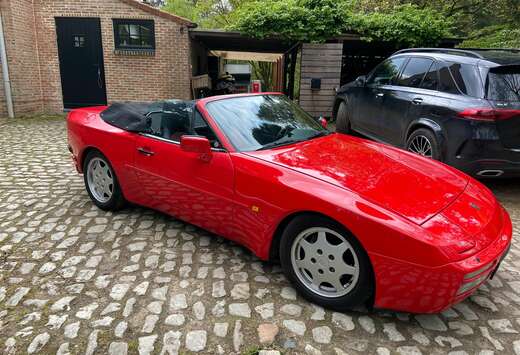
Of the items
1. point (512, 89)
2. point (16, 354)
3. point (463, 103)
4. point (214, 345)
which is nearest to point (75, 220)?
point (16, 354)

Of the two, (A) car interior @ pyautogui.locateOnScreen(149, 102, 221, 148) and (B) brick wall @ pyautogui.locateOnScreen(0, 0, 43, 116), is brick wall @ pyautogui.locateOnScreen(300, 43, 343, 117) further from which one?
(B) brick wall @ pyautogui.locateOnScreen(0, 0, 43, 116)

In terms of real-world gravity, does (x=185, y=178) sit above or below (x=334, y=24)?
below

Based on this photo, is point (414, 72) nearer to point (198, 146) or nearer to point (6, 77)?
point (198, 146)

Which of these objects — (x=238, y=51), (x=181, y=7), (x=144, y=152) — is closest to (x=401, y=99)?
(x=144, y=152)

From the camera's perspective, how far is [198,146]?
3033 millimetres

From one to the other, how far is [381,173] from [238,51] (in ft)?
51.9

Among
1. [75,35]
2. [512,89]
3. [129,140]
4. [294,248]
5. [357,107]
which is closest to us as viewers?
[294,248]

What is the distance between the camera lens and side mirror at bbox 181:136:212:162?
3.02m

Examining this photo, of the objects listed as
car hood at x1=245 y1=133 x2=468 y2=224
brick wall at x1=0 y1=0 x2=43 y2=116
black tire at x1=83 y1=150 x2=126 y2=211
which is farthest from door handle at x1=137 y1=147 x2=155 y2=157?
brick wall at x1=0 y1=0 x2=43 y2=116

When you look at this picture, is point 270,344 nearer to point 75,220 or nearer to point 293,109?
point 293,109

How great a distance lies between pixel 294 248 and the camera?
8.77 feet

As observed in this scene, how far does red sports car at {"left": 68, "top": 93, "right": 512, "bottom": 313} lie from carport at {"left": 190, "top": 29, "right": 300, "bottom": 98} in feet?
26.3

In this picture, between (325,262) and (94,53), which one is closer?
(325,262)

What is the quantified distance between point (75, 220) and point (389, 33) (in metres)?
9.31
